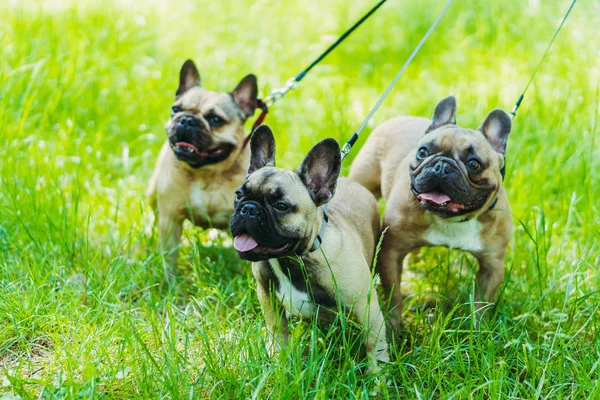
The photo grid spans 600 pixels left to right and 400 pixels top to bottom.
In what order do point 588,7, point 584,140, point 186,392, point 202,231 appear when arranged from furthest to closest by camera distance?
1. point 588,7
2. point 584,140
3. point 202,231
4. point 186,392

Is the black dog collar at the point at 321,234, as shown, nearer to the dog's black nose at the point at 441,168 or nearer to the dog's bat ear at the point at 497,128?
the dog's black nose at the point at 441,168

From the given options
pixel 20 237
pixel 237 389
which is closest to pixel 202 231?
pixel 20 237

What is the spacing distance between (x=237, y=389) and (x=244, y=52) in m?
5.29

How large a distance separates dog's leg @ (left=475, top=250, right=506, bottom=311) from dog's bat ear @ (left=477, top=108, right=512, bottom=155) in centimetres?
58

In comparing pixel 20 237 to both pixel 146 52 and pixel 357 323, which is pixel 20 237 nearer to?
pixel 357 323

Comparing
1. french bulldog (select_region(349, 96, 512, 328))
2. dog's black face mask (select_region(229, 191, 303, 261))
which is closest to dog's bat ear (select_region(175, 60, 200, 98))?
french bulldog (select_region(349, 96, 512, 328))

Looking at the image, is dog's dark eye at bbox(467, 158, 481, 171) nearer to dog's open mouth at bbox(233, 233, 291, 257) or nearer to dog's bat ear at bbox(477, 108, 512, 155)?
Result: dog's bat ear at bbox(477, 108, 512, 155)

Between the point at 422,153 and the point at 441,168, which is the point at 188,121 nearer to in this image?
the point at 422,153

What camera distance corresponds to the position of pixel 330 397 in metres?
3.32

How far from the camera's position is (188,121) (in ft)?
14.7

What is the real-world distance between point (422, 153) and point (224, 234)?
2.01 m

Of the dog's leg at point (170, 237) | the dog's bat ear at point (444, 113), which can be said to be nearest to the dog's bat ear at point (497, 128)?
the dog's bat ear at point (444, 113)

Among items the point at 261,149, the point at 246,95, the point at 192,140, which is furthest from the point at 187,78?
the point at 261,149

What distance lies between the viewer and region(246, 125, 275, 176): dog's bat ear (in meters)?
3.42
